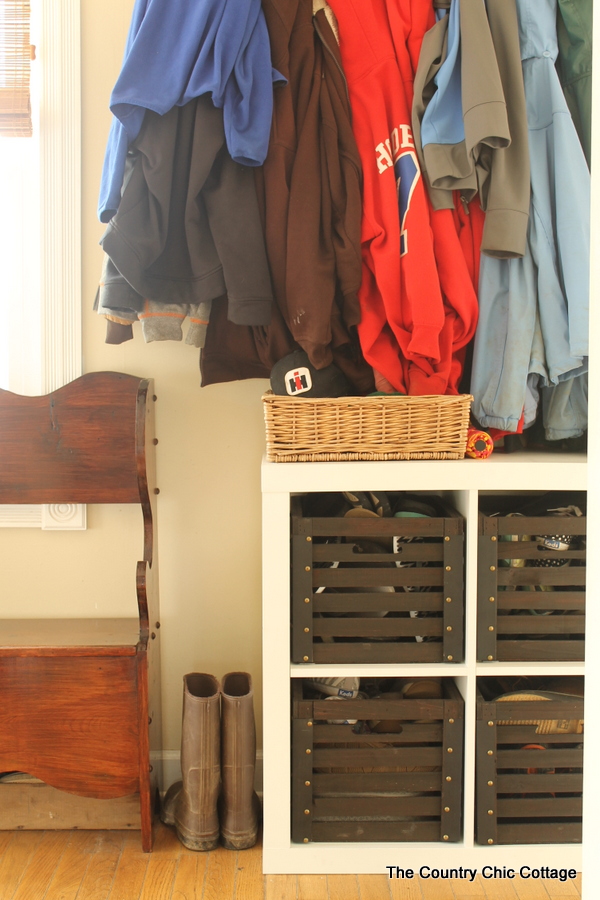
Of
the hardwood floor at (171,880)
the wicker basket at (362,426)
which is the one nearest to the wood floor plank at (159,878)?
the hardwood floor at (171,880)

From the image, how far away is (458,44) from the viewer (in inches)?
55.4

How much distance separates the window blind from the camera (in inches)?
65.5

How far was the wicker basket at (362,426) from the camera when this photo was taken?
1355mm

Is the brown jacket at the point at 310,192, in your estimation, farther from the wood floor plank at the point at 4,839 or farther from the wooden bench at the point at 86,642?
the wood floor plank at the point at 4,839

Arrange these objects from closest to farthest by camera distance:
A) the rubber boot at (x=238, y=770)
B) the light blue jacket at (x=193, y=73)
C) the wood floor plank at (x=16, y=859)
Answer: the light blue jacket at (x=193, y=73) → the wood floor plank at (x=16, y=859) → the rubber boot at (x=238, y=770)

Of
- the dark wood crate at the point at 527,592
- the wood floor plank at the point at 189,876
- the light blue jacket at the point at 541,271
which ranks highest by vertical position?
the light blue jacket at the point at 541,271

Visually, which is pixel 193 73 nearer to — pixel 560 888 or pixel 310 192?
pixel 310 192

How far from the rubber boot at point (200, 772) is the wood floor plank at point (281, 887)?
0.63 ft

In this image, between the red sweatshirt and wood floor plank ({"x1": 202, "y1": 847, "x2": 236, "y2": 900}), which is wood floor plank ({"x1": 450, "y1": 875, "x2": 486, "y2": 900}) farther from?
the red sweatshirt

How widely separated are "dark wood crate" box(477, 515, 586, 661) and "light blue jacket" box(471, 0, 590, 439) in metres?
0.24

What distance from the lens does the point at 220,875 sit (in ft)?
4.78

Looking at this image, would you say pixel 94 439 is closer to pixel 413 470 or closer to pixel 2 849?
pixel 413 470

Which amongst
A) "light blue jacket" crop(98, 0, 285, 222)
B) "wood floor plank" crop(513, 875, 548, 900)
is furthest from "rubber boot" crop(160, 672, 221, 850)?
"light blue jacket" crop(98, 0, 285, 222)

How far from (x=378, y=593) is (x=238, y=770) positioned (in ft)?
1.77
